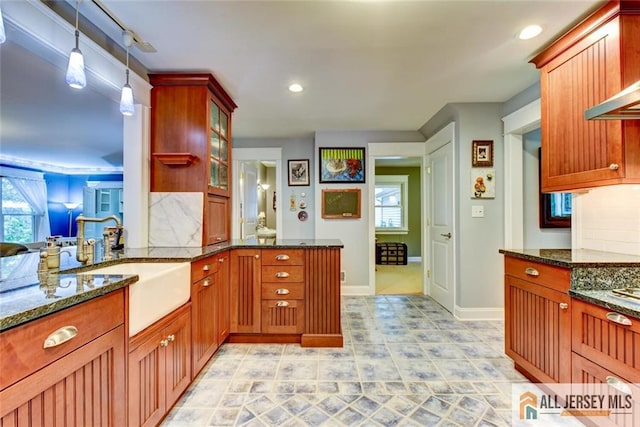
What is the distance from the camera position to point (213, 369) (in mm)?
2139

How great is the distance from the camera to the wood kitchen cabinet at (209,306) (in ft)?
6.31

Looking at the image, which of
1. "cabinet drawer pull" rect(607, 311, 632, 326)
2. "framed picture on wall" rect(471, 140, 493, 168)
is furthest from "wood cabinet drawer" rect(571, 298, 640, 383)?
"framed picture on wall" rect(471, 140, 493, 168)

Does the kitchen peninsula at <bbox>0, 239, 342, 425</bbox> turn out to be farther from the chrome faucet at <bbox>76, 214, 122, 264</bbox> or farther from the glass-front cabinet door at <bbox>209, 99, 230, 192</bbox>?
the glass-front cabinet door at <bbox>209, 99, 230, 192</bbox>

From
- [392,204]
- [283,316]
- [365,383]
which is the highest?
[392,204]

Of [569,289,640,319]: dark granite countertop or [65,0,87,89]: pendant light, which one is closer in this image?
[569,289,640,319]: dark granite countertop

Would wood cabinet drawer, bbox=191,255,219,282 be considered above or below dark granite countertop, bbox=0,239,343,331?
below

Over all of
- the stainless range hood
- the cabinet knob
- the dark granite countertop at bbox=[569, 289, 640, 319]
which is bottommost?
the dark granite countertop at bbox=[569, 289, 640, 319]

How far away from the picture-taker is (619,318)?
1289 mm

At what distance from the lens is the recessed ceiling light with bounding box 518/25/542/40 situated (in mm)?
1844

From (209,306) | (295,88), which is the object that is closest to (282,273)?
(209,306)

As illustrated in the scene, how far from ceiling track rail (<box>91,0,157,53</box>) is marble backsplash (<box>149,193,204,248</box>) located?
1.09m

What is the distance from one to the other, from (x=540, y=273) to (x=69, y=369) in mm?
2348

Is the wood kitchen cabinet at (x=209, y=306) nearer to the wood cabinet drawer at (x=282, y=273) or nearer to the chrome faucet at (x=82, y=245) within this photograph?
the wood cabinet drawer at (x=282, y=273)

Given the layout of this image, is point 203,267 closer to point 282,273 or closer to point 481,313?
point 282,273
